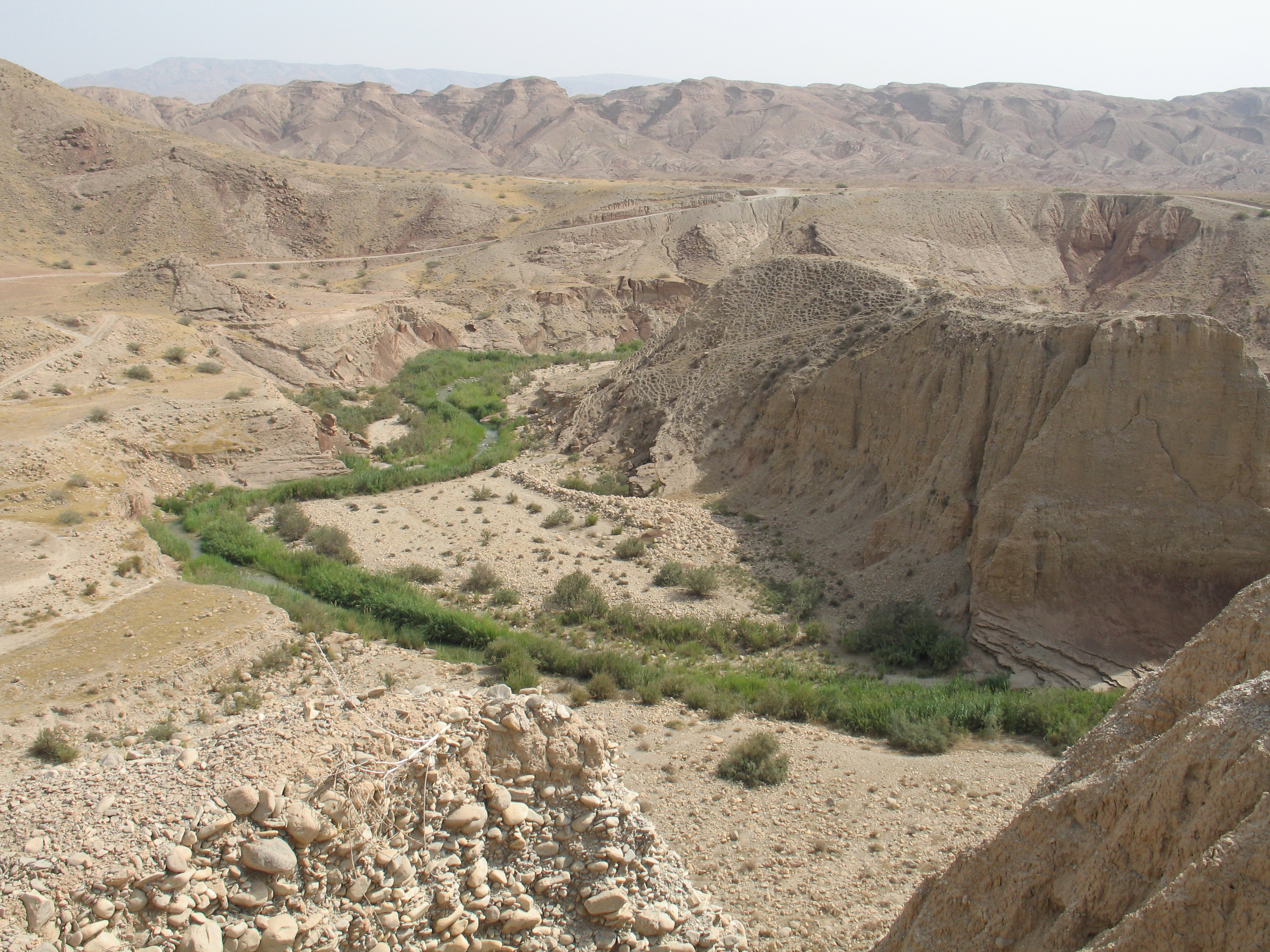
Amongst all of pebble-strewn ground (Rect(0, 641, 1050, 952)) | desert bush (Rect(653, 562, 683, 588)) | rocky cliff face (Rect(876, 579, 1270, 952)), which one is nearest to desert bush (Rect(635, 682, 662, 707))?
pebble-strewn ground (Rect(0, 641, 1050, 952))

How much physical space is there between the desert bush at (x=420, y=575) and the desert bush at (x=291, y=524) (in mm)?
3704

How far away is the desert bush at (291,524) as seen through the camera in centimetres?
2064

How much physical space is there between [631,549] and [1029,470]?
26.8ft

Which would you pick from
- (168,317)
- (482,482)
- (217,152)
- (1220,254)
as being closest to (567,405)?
(482,482)

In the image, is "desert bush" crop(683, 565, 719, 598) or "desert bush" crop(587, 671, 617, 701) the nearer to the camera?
"desert bush" crop(587, 671, 617, 701)

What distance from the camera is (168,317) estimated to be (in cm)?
3491

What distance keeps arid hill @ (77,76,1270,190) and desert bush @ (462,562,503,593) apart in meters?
78.5

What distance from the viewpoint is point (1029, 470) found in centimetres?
1349

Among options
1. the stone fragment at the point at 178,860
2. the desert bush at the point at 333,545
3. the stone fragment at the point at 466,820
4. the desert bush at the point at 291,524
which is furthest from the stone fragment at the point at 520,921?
the desert bush at the point at 291,524

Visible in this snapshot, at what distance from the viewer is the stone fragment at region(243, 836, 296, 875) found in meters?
5.97

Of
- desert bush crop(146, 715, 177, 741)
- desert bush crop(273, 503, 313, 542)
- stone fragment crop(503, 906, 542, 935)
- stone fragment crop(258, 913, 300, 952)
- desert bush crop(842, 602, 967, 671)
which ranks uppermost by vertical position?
stone fragment crop(258, 913, 300, 952)

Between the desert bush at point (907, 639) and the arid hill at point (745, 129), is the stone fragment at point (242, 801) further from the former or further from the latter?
the arid hill at point (745, 129)

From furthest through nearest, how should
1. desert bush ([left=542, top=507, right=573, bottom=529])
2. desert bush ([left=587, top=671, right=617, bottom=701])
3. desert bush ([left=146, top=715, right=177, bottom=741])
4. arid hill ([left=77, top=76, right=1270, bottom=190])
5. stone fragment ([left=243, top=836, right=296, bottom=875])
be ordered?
arid hill ([left=77, top=76, right=1270, bottom=190]) → desert bush ([left=542, top=507, right=573, bottom=529]) → desert bush ([left=587, top=671, right=617, bottom=701]) → desert bush ([left=146, top=715, right=177, bottom=741]) → stone fragment ([left=243, top=836, right=296, bottom=875])

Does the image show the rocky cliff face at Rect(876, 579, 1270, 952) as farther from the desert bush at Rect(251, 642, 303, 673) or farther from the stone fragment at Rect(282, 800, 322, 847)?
the desert bush at Rect(251, 642, 303, 673)
